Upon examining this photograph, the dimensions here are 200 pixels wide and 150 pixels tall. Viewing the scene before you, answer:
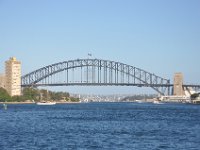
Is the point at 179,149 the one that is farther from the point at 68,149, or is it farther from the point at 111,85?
the point at 111,85

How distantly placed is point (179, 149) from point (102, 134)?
11752 mm

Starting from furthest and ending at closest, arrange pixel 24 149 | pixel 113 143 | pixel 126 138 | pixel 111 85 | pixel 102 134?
pixel 111 85 → pixel 102 134 → pixel 126 138 → pixel 113 143 → pixel 24 149

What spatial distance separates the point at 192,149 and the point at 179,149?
2.63 feet

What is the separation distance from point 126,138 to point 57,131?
899cm

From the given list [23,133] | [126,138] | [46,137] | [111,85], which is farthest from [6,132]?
[111,85]

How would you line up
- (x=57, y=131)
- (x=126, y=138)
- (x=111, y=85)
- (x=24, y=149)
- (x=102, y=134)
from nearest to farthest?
(x=24, y=149), (x=126, y=138), (x=102, y=134), (x=57, y=131), (x=111, y=85)

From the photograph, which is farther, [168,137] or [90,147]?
[168,137]

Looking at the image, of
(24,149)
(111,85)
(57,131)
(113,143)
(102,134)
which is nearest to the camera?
(24,149)

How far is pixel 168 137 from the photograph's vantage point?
1842 inches

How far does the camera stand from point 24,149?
38.0m

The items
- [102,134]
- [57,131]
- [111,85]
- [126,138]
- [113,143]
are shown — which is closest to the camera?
[113,143]

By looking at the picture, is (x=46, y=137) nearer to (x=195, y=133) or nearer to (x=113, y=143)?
(x=113, y=143)

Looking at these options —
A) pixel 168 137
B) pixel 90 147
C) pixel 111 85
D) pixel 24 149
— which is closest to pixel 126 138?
pixel 168 137

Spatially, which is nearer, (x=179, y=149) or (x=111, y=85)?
(x=179, y=149)
